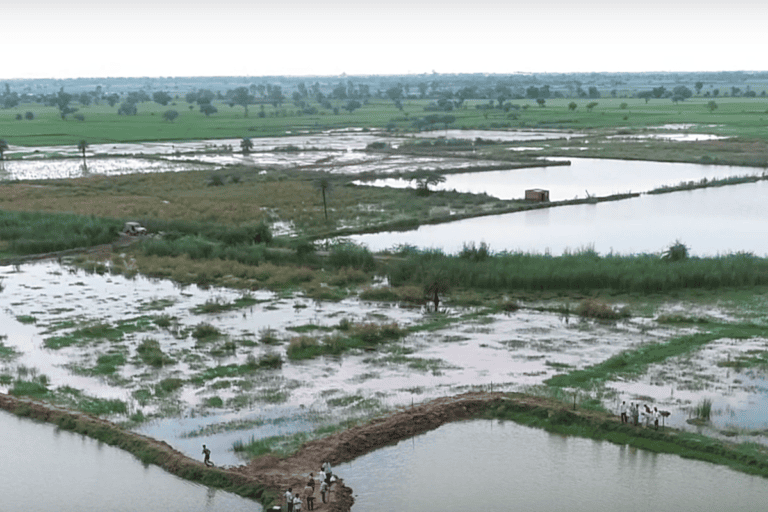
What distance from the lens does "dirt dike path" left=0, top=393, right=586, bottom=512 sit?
12.1 meters

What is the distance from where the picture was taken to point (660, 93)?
13912 centimetres

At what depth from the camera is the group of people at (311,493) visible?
11312mm

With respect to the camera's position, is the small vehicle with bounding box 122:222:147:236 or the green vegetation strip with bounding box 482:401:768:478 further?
the small vehicle with bounding box 122:222:147:236

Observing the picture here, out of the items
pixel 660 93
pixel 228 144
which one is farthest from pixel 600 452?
pixel 660 93

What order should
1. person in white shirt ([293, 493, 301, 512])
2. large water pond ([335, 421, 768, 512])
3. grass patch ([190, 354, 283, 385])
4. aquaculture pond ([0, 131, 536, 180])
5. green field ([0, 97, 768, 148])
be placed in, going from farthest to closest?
green field ([0, 97, 768, 148]) → aquaculture pond ([0, 131, 536, 180]) → grass patch ([190, 354, 283, 385]) → large water pond ([335, 421, 768, 512]) → person in white shirt ([293, 493, 301, 512])

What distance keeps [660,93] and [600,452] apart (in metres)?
137

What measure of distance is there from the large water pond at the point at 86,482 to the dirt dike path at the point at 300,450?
181 millimetres

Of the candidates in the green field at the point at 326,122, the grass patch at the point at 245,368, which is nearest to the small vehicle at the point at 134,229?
the grass patch at the point at 245,368

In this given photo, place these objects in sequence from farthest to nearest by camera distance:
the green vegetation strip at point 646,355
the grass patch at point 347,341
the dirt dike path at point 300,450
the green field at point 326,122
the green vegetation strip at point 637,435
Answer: the green field at point 326,122 → the grass patch at point 347,341 → the green vegetation strip at point 646,355 → the green vegetation strip at point 637,435 → the dirt dike path at point 300,450

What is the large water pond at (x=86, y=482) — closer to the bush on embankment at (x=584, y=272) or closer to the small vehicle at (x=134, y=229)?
the bush on embankment at (x=584, y=272)

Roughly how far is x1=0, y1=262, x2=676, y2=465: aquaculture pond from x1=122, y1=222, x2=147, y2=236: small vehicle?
8047mm

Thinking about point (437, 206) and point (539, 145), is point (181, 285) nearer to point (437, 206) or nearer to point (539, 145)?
point (437, 206)

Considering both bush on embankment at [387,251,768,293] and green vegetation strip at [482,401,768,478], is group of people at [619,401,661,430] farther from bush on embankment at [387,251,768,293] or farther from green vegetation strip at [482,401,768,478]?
bush on embankment at [387,251,768,293]

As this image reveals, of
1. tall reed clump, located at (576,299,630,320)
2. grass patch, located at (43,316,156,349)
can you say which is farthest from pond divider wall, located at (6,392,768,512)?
tall reed clump, located at (576,299,630,320)
